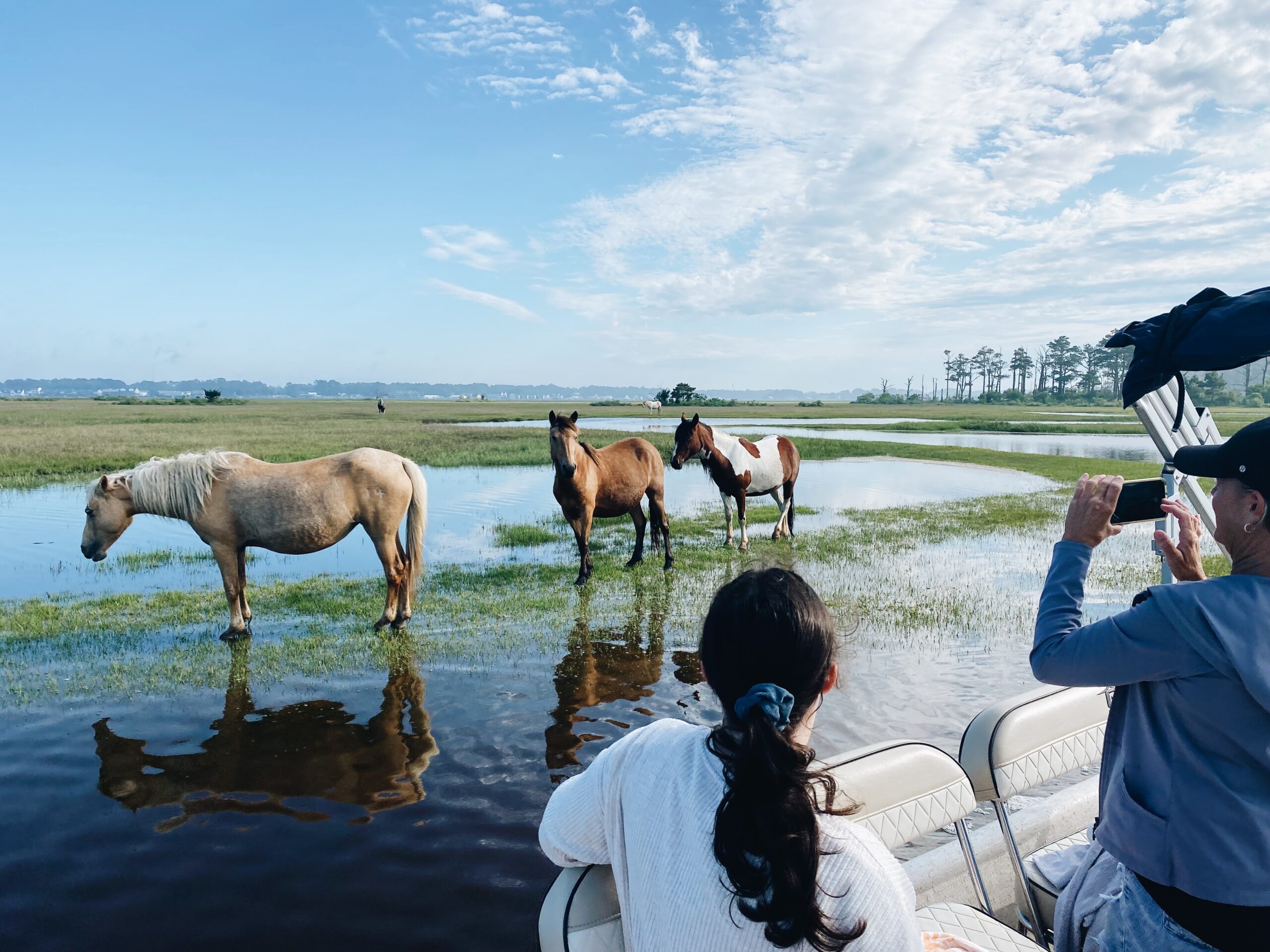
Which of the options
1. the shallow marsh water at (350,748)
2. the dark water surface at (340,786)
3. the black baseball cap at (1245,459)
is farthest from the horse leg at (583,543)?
the black baseball cap at (1245,459)

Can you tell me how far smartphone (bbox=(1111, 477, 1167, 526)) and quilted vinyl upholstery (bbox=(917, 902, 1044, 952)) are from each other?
1398 millimetres

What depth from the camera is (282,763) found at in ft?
17.2

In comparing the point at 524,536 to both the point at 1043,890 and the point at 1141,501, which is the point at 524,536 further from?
the point at 1141,501

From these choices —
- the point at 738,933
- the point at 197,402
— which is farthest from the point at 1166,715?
the point at 197,402

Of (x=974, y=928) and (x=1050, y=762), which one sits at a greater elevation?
(x=1050, y=762)

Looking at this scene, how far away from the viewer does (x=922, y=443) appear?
37.1 metres

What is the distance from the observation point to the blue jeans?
1.95 metres

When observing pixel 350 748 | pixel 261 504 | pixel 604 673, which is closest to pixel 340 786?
pixel 350 748

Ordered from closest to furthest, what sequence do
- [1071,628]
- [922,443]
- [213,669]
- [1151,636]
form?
[1151,636], [1071,628], [213,669], [922,443]

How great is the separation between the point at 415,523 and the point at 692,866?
756 centimetres

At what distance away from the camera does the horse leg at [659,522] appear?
38.0ft

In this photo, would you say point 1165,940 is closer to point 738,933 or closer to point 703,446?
point 738,933

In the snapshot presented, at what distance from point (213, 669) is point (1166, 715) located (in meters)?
7.35

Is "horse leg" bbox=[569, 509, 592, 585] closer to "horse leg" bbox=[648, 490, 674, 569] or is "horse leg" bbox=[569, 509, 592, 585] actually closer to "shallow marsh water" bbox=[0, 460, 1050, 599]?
"shallow marsh water" bbox=[0, 460, 1050, 599]
